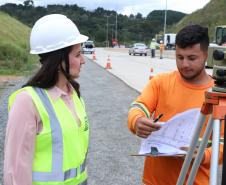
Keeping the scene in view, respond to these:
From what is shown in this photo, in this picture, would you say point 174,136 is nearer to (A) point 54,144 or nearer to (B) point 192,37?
(B) point 192,37

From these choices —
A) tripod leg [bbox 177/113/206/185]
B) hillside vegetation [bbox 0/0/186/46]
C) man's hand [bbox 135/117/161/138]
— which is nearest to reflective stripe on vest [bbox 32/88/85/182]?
man's hand [bbox 135/117/161/138]

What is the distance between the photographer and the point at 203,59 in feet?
8.02

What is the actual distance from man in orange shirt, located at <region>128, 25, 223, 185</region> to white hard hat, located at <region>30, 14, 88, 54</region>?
55 centimetres

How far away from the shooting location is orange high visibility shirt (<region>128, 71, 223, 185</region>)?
244cm

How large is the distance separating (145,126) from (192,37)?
0.55 metres

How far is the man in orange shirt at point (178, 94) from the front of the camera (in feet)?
7.90

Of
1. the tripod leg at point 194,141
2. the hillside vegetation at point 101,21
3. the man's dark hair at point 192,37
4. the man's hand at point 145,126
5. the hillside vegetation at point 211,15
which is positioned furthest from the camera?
the hillside vegetation at point 101,21

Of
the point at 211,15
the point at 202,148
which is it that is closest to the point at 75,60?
the point at 202,148

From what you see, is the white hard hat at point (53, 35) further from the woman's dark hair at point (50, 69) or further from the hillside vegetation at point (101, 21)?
the hillside vegetation at point (101, 21)

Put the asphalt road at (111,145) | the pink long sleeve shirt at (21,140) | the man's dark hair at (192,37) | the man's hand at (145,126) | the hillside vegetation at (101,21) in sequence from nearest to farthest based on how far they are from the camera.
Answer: the pink long sleeve shirt at (21,140) < the man's hand at (145,126) < the man's dark hair at (192,37) < the asphalt road at (111,145) < the hillside vegetation at (101,21)

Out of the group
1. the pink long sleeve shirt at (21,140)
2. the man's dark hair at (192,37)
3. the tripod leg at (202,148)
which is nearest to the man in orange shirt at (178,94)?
the man's dark hair at (192,37)

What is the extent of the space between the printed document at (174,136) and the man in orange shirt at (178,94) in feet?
0.22

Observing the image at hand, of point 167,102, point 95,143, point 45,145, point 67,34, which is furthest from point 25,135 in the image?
point 95,143

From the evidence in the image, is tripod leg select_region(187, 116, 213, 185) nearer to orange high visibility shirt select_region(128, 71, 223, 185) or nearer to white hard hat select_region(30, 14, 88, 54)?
orange high visibility shirt select_region(128, 71, 223, 185)
